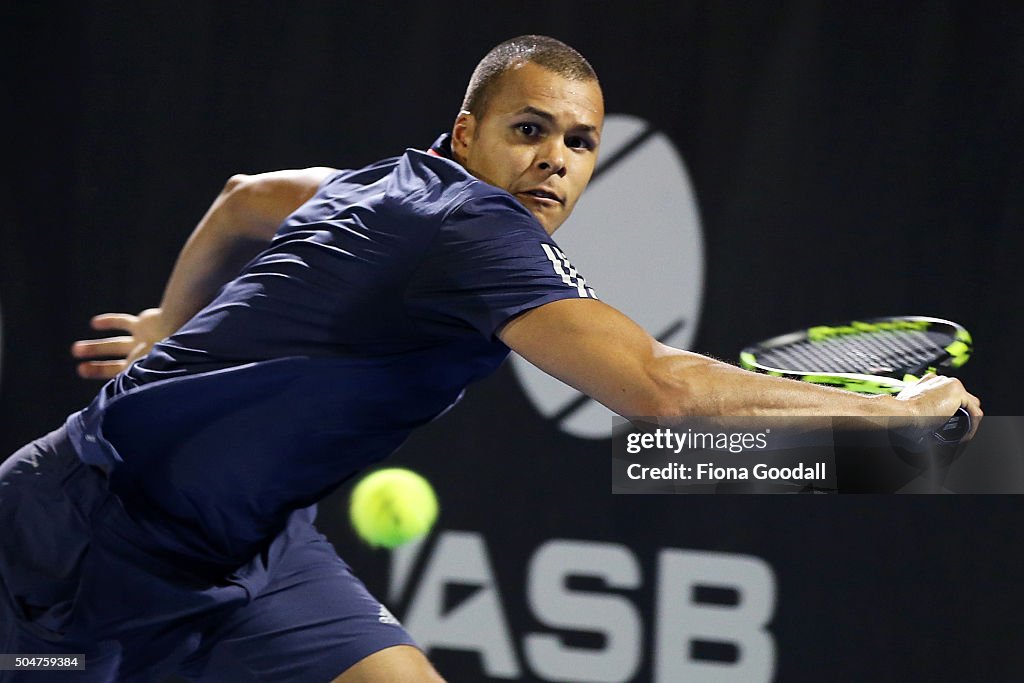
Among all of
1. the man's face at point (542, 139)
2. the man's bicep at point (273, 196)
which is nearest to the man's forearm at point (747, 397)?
the man's face at point (542, 139)

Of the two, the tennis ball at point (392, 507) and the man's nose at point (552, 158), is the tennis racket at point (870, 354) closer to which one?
the man's nose at point (552, 158)

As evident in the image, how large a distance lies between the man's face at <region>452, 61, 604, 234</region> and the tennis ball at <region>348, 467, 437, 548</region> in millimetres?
1646

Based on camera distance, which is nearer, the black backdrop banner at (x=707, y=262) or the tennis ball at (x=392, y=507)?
the black backdrop banner at (x=707, y=262)

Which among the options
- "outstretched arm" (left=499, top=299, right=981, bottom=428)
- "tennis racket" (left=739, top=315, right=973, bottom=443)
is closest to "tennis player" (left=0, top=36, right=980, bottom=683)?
"outstretched arm" (left=499, top=299, right=981, bottom=428)

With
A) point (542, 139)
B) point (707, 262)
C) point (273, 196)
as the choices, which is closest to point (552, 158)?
point (542, 139)

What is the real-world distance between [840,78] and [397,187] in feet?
5.52

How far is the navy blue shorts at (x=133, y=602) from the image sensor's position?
6.42ft

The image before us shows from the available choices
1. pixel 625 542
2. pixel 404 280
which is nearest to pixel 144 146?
pixel 625 542

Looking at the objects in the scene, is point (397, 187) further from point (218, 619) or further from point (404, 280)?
point (218, 619)

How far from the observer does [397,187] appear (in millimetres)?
1768

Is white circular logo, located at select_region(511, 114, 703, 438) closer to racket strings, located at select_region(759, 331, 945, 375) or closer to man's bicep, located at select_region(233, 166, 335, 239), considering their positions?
racket strings, located at select_region(759, 331, 945, 375)

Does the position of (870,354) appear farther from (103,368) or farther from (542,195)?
(103,368)

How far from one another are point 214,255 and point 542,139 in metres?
0.77

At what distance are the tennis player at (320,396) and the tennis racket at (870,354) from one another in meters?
0.27
